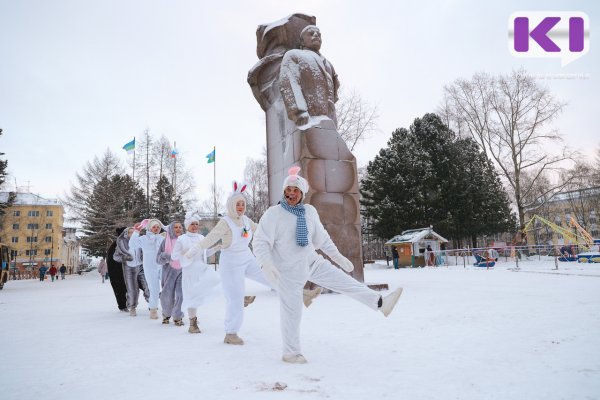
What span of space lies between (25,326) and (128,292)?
77.2 inches

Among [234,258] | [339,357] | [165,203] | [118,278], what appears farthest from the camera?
[165,203]

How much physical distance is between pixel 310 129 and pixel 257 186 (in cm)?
3243

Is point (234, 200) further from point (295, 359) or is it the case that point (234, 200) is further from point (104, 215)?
point (104, 215)

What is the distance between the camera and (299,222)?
4234mm

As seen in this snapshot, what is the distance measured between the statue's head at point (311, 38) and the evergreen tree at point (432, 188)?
24099 mm

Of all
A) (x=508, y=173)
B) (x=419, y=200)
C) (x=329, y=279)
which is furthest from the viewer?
(x=419, y=200)

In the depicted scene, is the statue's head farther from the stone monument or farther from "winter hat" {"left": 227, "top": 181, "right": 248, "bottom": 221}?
"winter hat" {"left": 227, "top": 181, "right": 248, "bottom": 221}

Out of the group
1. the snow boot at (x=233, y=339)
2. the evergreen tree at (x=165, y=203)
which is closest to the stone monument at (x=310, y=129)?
the snow boot at (x=233, y=339)

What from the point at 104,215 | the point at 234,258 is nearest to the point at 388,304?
the point at 234,258

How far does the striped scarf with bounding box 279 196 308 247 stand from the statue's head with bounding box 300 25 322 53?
7.58 m

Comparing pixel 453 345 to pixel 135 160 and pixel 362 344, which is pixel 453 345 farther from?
pixel 135 160

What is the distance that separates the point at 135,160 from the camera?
3722cm

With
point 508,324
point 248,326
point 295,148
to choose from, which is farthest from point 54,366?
point 295,148

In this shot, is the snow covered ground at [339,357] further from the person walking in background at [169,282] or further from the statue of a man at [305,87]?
the statue of a man at [305,87]
